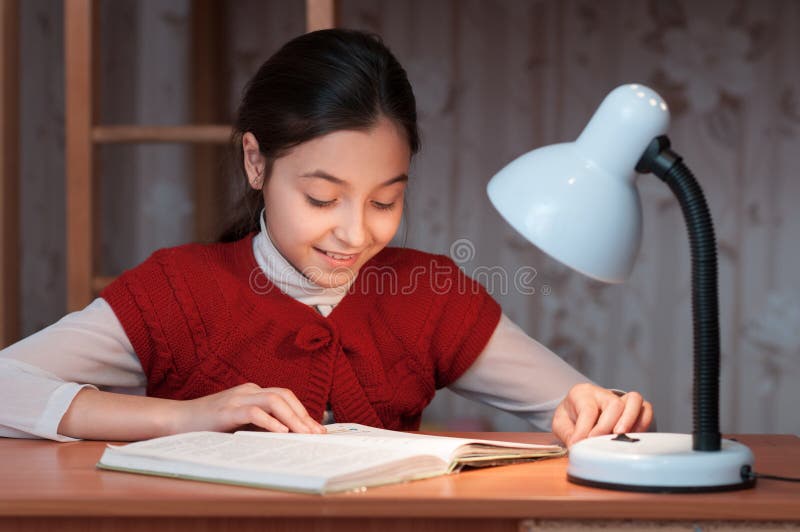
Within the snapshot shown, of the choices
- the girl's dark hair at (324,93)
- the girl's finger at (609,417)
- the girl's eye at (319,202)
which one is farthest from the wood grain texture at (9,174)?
the girl's finger at (609,417)

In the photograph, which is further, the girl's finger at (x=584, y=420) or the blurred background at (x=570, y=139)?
the blurred background at (x=570, y=139)

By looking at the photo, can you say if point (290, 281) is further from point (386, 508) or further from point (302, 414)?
point (386, 508)

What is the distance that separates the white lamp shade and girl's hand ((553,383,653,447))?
1.03 ft

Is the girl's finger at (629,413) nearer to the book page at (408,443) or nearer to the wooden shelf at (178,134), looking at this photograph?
the book page at (408,443)

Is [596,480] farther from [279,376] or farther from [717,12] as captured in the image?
[717,12]

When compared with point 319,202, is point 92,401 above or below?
below

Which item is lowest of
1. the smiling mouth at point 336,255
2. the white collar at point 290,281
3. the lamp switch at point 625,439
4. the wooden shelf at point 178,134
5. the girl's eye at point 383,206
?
the lamp switch at point 625,439

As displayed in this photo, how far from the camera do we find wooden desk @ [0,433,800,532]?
0.86 metres

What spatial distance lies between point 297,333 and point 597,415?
473mm

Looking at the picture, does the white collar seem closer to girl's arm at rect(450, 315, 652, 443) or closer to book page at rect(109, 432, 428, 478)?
girl's arm at rect(450, 315, 652, 443)

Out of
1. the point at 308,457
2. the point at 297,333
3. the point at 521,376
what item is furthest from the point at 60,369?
the point at 521,376

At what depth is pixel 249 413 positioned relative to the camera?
1.15 meters

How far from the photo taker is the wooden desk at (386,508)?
86cm

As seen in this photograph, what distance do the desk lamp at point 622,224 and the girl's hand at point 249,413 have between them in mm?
343
